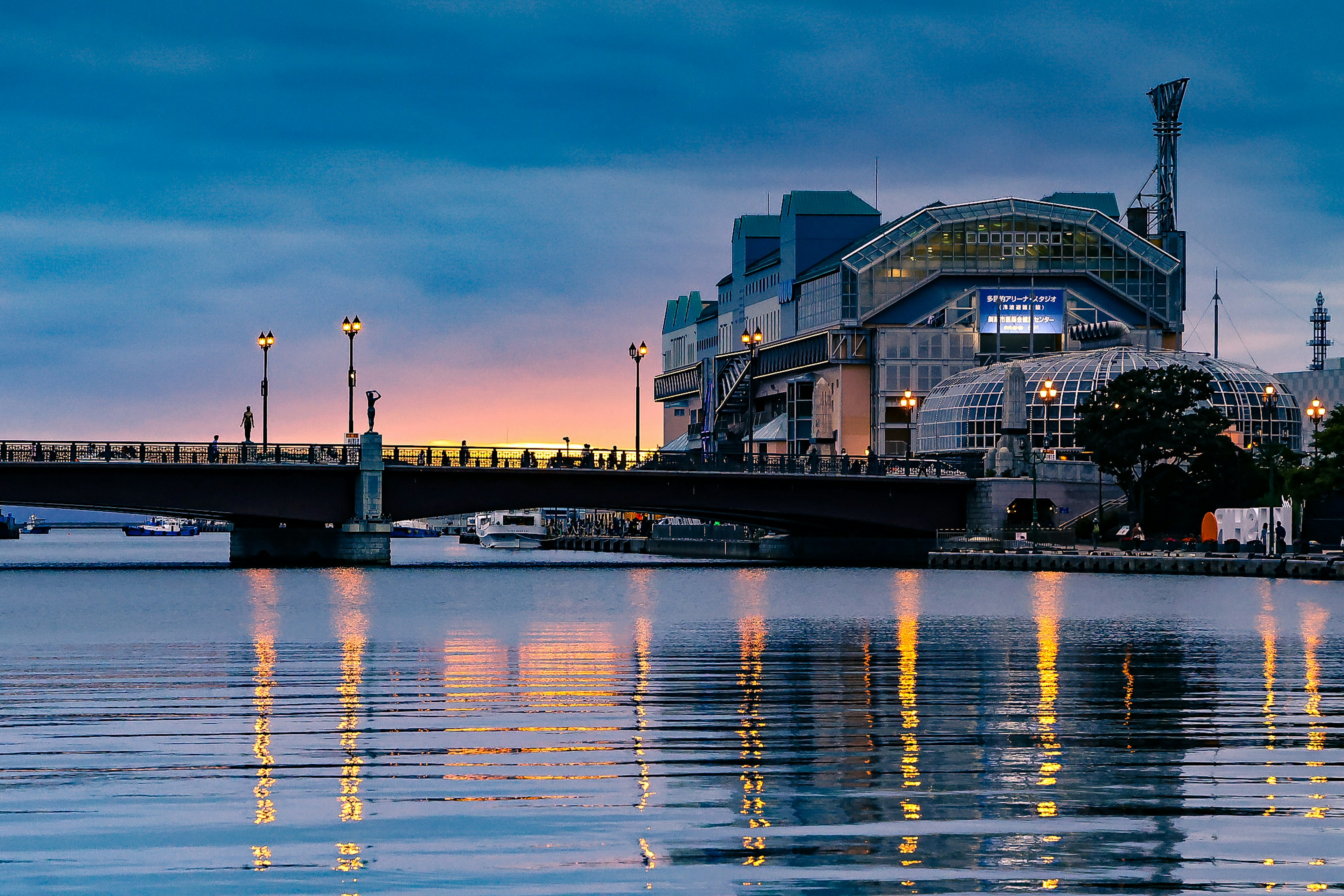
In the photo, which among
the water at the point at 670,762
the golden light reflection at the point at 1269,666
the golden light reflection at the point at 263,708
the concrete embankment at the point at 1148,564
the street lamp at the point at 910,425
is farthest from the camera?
the street lamp at the point at 910,425

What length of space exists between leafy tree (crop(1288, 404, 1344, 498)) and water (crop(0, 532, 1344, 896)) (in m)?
54.2

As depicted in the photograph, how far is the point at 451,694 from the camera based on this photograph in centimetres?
3528

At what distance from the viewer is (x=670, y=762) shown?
2450 centimetres

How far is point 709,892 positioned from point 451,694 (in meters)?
19.9

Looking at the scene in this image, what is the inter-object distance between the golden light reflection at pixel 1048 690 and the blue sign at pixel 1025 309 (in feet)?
367

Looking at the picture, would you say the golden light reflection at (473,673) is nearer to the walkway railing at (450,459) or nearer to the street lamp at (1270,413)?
the walkway railing at (450,459)

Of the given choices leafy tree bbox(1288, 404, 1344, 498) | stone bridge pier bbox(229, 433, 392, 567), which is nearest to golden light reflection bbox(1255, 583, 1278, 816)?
leafy tree bbox(1288, 404, 1344, 498)

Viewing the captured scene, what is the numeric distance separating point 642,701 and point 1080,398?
457ft

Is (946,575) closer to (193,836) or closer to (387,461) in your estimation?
(387,461)

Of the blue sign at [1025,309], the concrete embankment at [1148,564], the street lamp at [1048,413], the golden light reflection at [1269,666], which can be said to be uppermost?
the blue sign at [1025,309]

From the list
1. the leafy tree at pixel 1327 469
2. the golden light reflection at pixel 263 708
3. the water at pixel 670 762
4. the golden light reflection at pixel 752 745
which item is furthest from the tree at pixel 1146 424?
the golden light reflection at pixel 752 745

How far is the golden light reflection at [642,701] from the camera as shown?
21.9m

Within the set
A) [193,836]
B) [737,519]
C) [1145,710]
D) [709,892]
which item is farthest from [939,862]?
[737,519]

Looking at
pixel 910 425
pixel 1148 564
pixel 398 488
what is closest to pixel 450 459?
pixel 398 488
